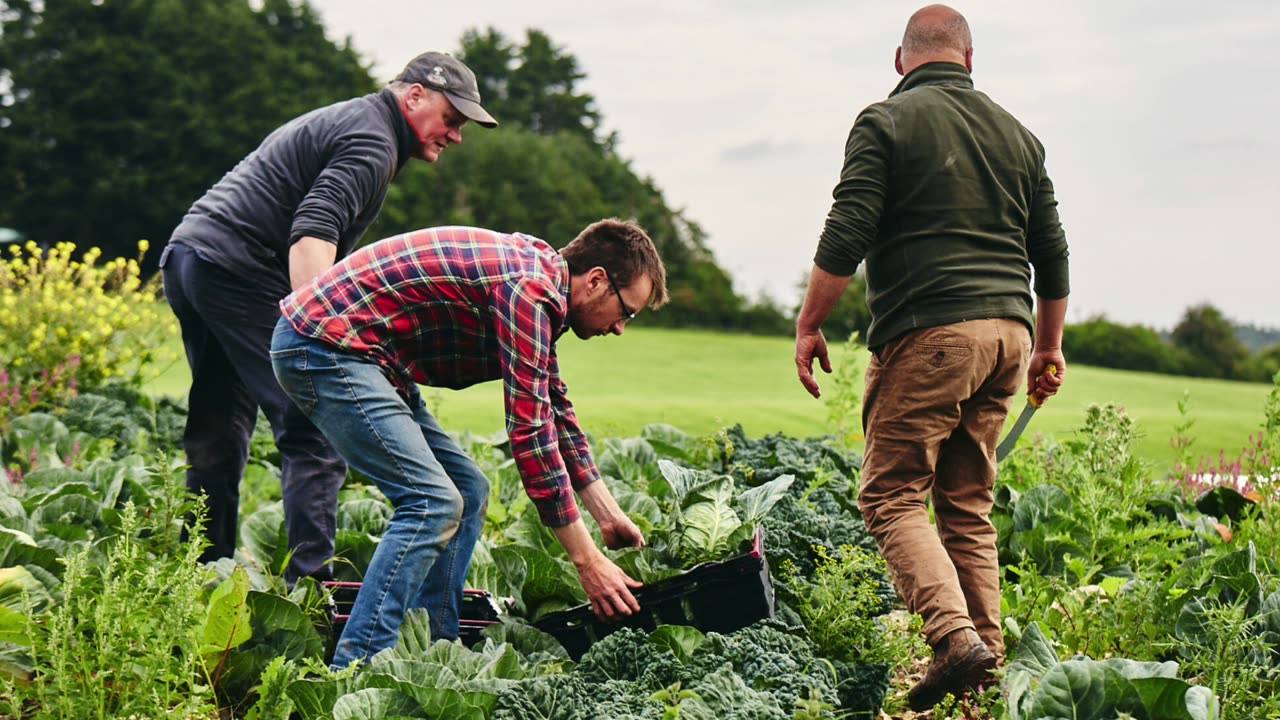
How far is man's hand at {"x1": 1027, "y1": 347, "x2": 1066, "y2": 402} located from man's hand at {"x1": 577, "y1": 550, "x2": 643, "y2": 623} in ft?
5.62

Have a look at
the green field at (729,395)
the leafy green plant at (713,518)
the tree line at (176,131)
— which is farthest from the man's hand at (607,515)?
the tree line at (176,131)

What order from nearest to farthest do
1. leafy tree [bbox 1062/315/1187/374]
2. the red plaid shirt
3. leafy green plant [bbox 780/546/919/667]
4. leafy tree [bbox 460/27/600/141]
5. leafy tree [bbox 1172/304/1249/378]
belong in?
the red plaid shirt < leafy green plant [bbox 780/546/919/667] < leafy tree [bbox 1062/315/1187/374] < leafy tree [bbox 1172/304/1249/378] < leafy tree [bbox 460/27/600/141]

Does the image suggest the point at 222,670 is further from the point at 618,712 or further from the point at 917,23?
the point at 917,23

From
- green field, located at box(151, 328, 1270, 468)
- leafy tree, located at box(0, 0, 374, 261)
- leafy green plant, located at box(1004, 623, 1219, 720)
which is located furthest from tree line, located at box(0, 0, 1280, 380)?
leafy green plant, located at box(1004, 623, 1219, 720)

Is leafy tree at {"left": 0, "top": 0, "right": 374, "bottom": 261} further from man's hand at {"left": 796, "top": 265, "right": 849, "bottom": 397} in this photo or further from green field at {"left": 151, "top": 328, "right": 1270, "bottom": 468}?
man's hand at {"left": 796, "top": 265, "right": 849, "bottom": 397}

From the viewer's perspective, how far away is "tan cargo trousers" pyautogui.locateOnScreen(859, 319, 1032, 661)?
3344 millimetres

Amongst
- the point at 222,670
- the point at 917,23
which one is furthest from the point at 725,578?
the point at 917,23

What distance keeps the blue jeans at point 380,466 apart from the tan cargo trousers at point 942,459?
1.32 metres

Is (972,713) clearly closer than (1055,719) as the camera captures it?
No

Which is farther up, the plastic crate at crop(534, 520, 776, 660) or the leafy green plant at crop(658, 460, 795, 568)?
the leafy green plant at crop(658, 460, 795, 568)

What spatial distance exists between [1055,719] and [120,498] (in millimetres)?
3678

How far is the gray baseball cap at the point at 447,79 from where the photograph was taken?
4145 millimetres

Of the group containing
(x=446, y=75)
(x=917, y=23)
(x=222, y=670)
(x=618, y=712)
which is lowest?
(x=222, y=670)

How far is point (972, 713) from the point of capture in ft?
10.3
